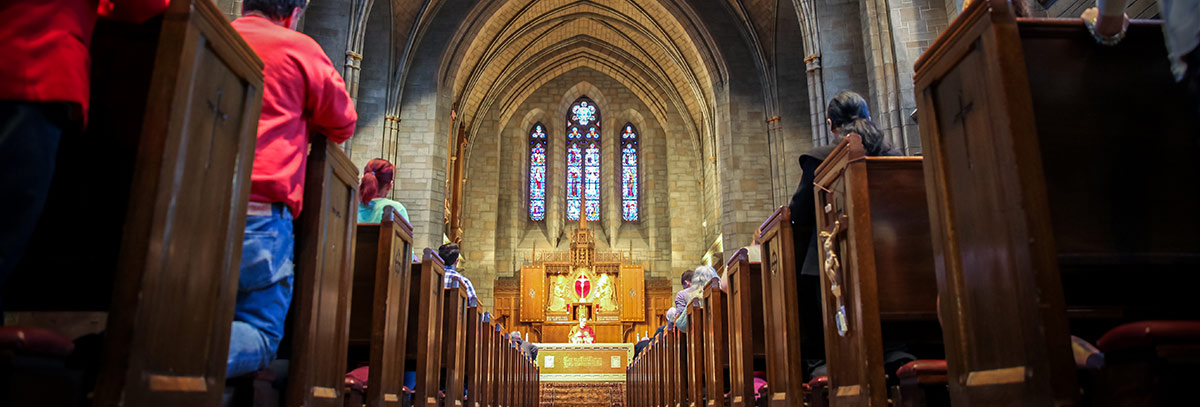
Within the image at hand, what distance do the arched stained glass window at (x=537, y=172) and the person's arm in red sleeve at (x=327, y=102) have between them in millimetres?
17971

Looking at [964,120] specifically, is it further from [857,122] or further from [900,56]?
[900,56]

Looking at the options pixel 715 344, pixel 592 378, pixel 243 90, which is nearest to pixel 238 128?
pixel 243 90

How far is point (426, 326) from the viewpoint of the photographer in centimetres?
352

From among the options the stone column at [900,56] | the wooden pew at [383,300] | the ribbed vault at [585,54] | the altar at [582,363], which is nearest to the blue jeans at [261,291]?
the wooden pew at [383,300]

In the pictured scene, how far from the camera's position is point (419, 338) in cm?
350

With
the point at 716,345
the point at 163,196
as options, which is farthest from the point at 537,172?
the point at 163,196

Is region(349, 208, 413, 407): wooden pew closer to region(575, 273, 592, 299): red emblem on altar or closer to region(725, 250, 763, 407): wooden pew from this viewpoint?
region(725, 250, 763, 407): wooden pew

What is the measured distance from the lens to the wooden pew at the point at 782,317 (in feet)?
9.57

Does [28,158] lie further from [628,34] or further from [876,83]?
[628,34]

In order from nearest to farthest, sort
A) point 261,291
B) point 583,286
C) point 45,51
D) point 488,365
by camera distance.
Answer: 1. point 45,51
2. point 261,291
3. point 488,365
4. point 583,286

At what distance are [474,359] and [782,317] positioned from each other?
2441 mm

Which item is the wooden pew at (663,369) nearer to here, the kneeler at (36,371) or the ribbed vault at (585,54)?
the kneeler at (36,371)

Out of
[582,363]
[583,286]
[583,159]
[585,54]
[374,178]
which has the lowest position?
[582,363]

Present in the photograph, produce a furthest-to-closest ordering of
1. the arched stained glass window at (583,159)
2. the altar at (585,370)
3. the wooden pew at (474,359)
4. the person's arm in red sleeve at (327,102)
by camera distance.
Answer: the arched stained glass window at (583,159), the altar at (585,370), the wooden pew at (474,359), the person's arm in red sleeve at (327,102)
